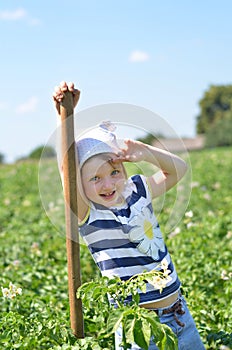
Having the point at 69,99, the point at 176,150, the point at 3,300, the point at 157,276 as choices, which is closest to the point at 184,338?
the point at 157,276

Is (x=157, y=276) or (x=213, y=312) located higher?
(x=157, y=276)

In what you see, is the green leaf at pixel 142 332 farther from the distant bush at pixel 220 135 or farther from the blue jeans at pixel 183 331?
the distant bush at pixel 220 135

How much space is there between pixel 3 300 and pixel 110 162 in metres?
1.40

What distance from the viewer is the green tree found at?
59000mm

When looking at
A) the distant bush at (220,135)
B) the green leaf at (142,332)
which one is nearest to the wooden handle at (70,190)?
the green leaf at (142,332)

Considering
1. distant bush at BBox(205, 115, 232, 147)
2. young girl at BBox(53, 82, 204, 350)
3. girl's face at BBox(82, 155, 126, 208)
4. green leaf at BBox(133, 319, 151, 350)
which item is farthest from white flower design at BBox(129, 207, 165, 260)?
distant bush at BBox(205, 115, 232, 147)

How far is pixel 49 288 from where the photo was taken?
12.3 feet

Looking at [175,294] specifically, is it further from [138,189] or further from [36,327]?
[36,327]

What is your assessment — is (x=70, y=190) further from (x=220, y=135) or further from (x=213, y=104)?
(x=213, y=104)

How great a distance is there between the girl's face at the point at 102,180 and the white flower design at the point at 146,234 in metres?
0.12

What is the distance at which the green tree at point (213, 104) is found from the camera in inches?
2323

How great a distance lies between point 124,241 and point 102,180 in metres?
0.24

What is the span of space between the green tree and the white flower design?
186 feet

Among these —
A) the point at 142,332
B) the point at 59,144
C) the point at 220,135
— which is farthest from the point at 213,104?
the point at 142,332
